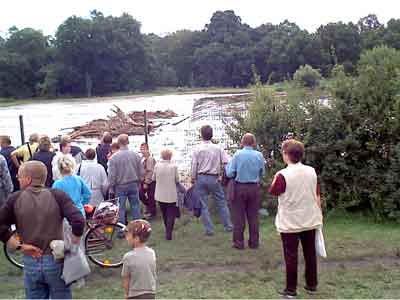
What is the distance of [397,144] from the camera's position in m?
9.11

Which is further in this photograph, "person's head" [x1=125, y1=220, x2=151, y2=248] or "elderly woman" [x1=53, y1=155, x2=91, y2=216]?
"elderly woman" [x1=53, y1=155, x2=91, y2=216]

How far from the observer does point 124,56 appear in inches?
3674

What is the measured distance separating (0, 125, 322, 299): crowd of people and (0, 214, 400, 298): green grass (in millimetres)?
298

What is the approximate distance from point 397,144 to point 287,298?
449 cm

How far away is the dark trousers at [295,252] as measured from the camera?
5.63m

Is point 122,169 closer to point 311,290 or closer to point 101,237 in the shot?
point 101,237

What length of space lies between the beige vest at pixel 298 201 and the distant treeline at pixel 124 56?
7738 cm

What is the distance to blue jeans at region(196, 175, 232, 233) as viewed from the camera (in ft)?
27.1

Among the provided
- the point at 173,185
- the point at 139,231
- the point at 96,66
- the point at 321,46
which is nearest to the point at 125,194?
the point at 173,185

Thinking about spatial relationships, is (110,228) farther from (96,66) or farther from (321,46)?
(96,66)

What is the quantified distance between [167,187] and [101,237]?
4.40ft

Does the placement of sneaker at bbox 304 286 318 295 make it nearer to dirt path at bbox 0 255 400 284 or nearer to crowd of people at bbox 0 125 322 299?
crowd of people at bbox 0 125 322 299

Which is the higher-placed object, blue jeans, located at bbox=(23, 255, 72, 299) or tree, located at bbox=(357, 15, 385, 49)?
tree, located at bbox=(357, 15, 385, 49)

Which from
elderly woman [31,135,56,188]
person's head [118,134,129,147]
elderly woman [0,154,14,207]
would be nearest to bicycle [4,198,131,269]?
elderly woman [0,154,14,207]
